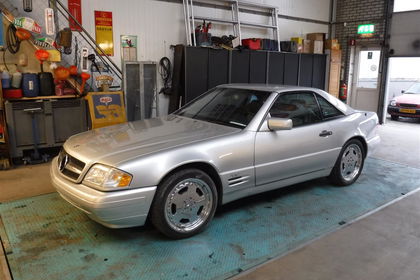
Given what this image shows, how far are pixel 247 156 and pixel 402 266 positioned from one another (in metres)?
1.54

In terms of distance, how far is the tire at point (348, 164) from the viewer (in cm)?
442

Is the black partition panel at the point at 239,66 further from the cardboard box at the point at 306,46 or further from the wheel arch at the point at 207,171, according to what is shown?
the wheel arch at the point at 207,171

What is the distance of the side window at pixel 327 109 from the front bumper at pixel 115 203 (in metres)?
2.37

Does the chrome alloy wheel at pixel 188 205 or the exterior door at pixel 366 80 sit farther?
the exterior door at pixel 366 80

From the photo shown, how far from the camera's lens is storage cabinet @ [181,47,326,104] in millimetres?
7691

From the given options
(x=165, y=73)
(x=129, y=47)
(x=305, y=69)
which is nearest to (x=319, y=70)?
(x=305, y=69)

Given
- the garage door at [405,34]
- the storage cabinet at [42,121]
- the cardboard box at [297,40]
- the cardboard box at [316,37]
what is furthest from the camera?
the cardboard box at [316,37]

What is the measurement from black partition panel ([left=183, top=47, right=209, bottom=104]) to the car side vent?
14.8 ft

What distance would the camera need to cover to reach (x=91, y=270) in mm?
2652

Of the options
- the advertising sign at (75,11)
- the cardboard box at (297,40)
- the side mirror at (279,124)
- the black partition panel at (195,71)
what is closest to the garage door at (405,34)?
the cardboard box at (297,40)

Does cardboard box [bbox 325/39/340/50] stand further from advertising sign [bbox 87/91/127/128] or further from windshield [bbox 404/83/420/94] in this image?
advertising sign [bbox 87/91/127/128]

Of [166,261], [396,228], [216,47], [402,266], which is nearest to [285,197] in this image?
[396,228]

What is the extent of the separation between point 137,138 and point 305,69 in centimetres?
778

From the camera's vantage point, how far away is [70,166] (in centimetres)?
312
